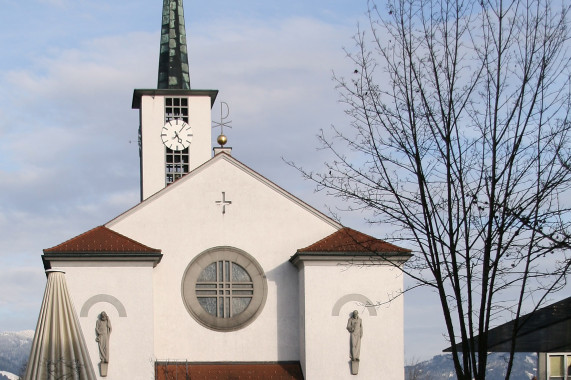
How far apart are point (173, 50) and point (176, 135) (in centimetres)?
536

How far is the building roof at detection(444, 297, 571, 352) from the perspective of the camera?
42.3ft

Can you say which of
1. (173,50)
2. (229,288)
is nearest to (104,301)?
(229,288)

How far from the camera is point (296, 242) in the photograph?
32969 mm

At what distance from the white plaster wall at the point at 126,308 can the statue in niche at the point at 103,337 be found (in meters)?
0.13

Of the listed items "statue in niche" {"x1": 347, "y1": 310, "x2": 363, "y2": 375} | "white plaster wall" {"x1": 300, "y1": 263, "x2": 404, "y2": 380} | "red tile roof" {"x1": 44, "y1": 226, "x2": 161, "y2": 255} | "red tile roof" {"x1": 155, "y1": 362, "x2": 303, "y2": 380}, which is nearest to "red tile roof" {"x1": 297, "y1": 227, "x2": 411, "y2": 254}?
"white plaster wall" {"x1": 300, "y1": 263, "x2": 404, "y2": 380}

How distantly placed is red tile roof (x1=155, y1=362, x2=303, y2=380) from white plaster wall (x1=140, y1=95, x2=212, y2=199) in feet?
28.1

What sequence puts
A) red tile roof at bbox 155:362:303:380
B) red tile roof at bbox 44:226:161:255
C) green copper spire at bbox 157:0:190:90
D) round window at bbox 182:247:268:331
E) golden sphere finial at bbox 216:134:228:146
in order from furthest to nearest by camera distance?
1. green copper spire at bbox 157:0:190:90
2. golden sphere finial at bbox 216:134:228:146
3. round window at bbox 182:247:268:331
4. red tile roof at bbox 44:226:161:255
5. red tile roof at bbox 155:362:303:380

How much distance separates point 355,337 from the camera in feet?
102

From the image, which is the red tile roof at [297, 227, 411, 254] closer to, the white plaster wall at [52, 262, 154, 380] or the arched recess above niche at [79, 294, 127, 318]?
the white plaster wall at [52, 262, 154, 380]

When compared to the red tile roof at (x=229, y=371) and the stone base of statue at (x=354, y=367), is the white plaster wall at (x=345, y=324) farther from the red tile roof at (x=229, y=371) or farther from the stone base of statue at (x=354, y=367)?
the red tile roof at (x=229, y=371)

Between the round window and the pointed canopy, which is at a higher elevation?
the round window

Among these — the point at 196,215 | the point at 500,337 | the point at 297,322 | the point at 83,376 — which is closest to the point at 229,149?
the point at 196,215

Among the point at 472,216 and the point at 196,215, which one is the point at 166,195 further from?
the point at 472,216

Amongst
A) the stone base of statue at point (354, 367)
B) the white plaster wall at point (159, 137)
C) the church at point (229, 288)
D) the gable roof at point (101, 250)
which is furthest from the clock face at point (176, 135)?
the stone base of statue at point (354, 367)
